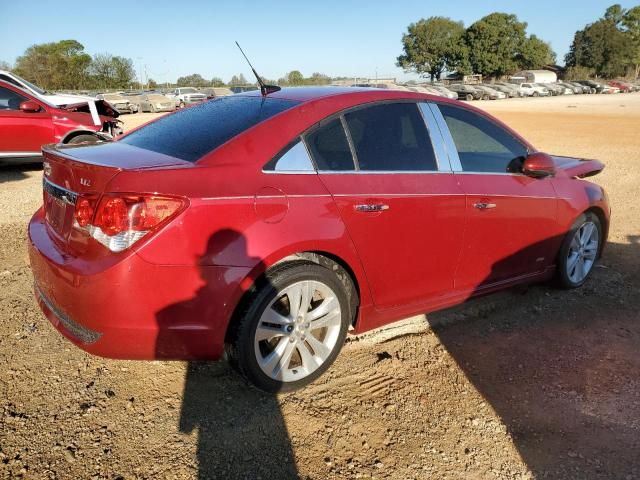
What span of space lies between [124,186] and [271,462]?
4.68 ft

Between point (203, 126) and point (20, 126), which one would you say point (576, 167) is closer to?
point (203, 126)

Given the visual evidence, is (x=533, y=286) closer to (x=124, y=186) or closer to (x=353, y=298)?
(x=353, y=298)

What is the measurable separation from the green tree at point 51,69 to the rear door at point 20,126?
57162 mm

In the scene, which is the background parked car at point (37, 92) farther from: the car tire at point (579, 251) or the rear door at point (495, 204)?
the car tire at point (579, 251)

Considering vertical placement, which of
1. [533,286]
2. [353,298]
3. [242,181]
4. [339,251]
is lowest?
[533,286]

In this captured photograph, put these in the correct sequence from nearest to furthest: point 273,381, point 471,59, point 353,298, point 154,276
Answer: point 154,276 < point 273,381 < point 353,298 < point 471,59

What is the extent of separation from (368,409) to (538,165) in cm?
210

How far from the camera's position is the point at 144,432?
2.58 m

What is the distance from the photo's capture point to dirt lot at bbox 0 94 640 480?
2.40 meters

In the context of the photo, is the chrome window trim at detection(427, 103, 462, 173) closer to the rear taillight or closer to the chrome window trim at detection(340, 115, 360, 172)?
the chrome window trim at detection(340, 115, 360, 172)

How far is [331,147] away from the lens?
2947mm

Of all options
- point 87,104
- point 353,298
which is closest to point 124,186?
point 353,298

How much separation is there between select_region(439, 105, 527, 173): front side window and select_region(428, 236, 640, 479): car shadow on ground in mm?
1138

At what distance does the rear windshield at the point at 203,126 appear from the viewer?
2826 millimetres
